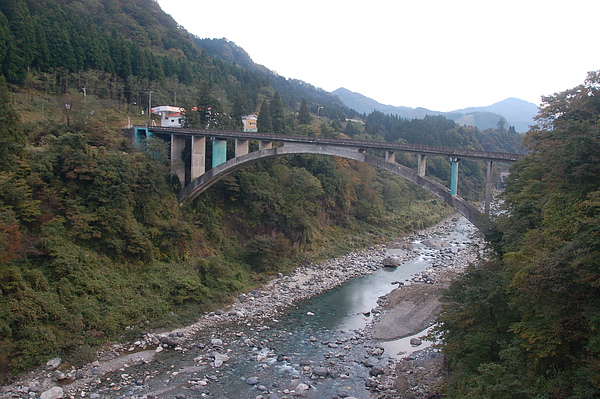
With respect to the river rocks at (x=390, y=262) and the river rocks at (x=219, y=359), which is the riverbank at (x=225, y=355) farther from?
the river rocks at (x=390, y=262)

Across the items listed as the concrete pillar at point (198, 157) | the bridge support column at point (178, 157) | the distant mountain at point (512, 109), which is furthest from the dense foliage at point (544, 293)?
the distant mountain at point (512, 109)

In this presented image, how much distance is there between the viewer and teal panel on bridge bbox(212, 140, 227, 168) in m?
21.1

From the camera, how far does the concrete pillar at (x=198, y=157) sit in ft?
69.0

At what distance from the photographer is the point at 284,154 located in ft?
64.6

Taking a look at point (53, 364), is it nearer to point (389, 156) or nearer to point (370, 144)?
point (370, 144)

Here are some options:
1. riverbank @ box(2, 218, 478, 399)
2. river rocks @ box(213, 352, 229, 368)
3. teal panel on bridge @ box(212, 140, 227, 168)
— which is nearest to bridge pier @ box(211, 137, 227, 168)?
teal panel on bridge @ box(212, 140, 227, 168)

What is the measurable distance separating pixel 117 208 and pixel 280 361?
883 centimetres

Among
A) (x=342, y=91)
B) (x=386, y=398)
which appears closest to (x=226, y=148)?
(x=386, y=398)

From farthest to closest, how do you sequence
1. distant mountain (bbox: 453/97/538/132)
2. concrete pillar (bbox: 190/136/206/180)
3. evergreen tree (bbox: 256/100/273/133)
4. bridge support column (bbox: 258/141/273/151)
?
distant mountain (bbox: 453/97/538/132) < evergreen tree (bbox: 256/100/273/133) < concrete pillar (bbox: 190/136/206/180) < bridge support column (bbox: 258/141/273/151)

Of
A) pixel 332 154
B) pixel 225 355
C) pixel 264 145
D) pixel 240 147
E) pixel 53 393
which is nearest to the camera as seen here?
pixel 53 393

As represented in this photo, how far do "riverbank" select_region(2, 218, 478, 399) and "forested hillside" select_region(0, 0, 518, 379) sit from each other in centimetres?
69

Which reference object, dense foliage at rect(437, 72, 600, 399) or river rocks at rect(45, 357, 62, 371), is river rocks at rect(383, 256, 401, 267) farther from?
river rocks at rect(45, 357, 62, 371)

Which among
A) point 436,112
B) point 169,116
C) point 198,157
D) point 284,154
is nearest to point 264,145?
point 284,154

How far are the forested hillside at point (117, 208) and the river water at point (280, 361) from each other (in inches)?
77.0
